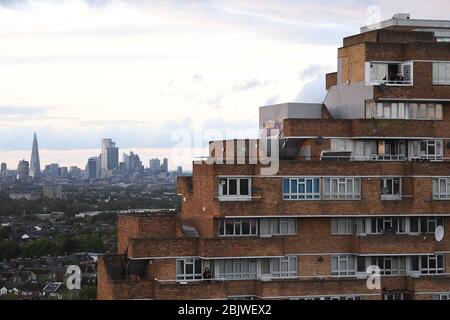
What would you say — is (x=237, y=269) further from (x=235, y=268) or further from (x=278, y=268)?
(x=278, y=268)


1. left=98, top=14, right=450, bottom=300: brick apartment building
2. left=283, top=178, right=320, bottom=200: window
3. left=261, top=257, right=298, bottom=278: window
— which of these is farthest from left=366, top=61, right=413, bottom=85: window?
left=261, top=257, right=298, bottom=278: window

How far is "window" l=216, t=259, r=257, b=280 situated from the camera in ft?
178

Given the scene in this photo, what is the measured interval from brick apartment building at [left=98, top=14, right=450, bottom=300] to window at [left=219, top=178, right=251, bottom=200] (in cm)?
5

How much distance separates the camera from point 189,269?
178 feet

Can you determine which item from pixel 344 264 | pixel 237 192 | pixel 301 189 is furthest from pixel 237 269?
pixel 344 264

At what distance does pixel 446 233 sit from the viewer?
5688 centimetres

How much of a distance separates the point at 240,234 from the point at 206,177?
3335 millimetres

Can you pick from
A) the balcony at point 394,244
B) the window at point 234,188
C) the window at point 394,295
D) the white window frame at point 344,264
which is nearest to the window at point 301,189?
the window at point 234,188

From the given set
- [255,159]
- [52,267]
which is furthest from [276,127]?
[52,267]

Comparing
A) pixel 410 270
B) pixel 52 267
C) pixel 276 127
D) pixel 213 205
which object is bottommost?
pixel 52 267

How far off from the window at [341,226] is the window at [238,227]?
4050 mm

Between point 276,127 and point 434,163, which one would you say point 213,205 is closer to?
point 276,127

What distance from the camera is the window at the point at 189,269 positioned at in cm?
5412

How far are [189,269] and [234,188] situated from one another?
459cm
